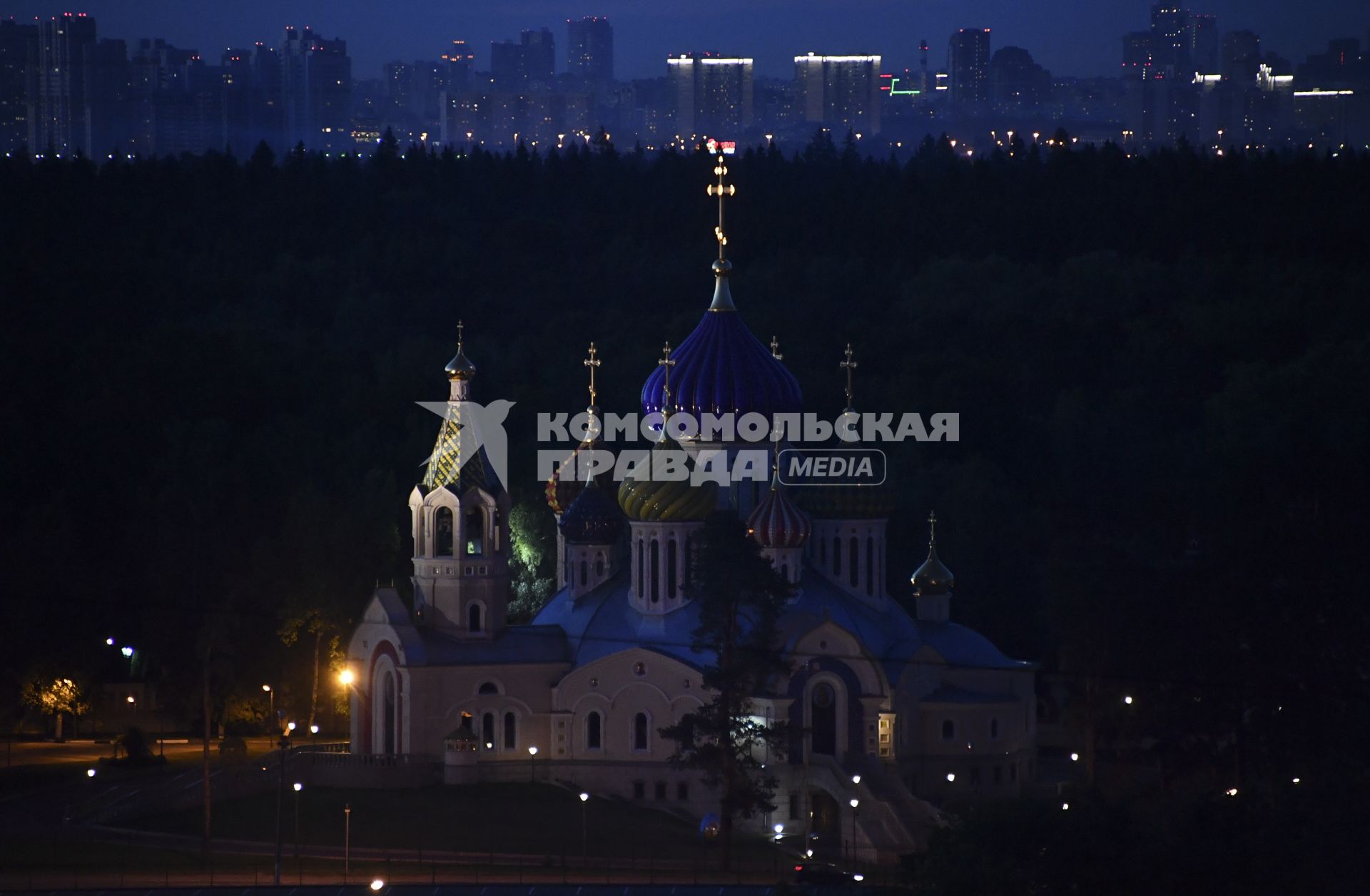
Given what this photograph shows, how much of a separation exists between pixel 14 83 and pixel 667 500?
92.9 meters

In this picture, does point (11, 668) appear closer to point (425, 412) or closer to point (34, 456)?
point (34, 456)

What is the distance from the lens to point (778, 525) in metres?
58.2

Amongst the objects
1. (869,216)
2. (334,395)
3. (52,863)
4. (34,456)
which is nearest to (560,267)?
(869,216)

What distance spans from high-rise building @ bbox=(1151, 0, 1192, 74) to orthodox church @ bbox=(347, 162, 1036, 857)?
344 ft

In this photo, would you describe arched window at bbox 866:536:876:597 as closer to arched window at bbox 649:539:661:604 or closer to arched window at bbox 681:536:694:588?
arched window at bbox 681:536:694:588

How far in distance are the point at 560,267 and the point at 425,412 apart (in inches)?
1760

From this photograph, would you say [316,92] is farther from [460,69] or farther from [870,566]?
[870,566]

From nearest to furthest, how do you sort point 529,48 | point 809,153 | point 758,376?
point 758,376 < point 809,153 < point 529,48

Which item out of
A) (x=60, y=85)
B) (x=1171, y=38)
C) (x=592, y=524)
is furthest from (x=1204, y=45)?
(x=592, y=524)

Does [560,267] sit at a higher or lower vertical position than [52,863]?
higher

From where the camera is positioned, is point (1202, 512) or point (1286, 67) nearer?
point (1202, 512)

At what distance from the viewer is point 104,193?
5022 inches

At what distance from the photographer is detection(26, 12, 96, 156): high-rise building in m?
143

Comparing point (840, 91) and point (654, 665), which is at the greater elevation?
point (840, 91)
